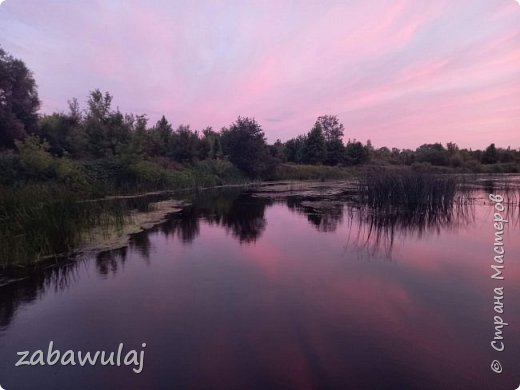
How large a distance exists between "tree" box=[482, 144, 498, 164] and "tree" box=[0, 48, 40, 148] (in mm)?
57357

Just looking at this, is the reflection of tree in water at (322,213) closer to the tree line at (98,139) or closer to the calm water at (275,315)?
the calm water at (275,315)

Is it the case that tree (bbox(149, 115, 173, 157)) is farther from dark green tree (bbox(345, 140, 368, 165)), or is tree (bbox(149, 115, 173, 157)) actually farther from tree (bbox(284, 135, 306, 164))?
dark green tree (bbox(345, 140, 368, 165))

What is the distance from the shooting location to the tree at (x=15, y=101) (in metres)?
23.2

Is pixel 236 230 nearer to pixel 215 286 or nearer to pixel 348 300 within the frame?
pixel 215 286

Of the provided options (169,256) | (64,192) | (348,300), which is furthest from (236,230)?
(348,300)

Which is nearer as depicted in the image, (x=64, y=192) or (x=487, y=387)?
(x=487, y=387)

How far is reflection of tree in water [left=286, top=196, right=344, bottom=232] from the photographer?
11.4 meters

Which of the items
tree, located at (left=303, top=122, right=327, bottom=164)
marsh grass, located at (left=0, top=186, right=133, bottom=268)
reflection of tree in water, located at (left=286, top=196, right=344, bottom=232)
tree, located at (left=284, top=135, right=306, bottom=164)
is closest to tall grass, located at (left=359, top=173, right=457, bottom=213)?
reflection of tree in water, located at (left=286, top=196, right=344, bottom=232)

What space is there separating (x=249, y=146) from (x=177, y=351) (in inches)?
1251

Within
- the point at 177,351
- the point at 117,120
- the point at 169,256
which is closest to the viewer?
the point at 177,351

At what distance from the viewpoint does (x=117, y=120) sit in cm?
2555

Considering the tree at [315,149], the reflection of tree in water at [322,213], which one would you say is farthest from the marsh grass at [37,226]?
the tree at [315,149]

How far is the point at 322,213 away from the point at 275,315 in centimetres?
944

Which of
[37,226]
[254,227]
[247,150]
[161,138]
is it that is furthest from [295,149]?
[37,226]
